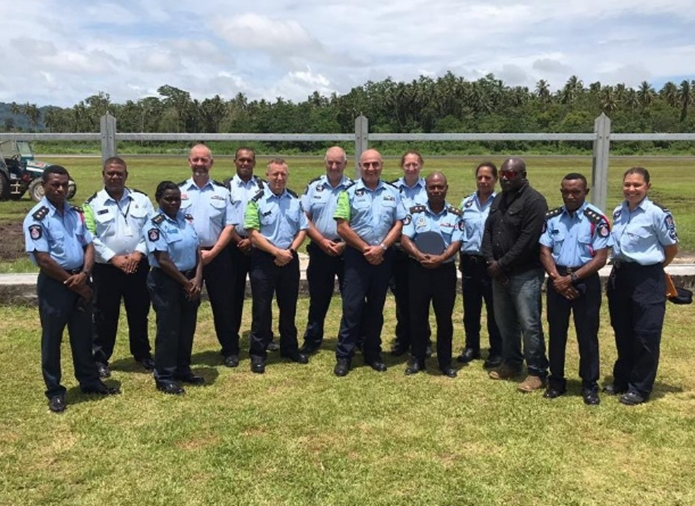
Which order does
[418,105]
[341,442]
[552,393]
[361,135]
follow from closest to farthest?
[341,442] < [552,393] < [361,135] < [418,105]

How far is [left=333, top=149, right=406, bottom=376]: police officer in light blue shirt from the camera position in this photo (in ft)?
16.7

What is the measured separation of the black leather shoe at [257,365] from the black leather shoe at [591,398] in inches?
99.5

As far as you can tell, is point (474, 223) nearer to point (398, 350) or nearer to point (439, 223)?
point (439, 223)

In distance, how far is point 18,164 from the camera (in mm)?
14625

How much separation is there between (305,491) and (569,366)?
3.01 m

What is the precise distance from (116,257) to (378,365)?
229cm

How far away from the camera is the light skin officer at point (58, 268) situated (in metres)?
4.13

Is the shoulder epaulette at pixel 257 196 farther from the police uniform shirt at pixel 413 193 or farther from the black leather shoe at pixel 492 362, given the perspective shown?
the black leather shoe at pixel 492 362

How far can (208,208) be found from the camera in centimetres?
519

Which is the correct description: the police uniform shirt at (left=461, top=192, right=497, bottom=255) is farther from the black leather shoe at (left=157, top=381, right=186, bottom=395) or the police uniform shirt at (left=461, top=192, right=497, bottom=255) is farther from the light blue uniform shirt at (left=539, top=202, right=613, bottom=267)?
the black leather shoe at (left=157, top=381, right=186, bottom=395)

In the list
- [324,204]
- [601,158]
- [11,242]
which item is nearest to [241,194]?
[324,204]

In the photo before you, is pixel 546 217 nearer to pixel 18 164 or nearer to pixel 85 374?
pixel 85 374

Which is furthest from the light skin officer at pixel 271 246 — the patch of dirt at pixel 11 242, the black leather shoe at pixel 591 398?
the patch of dirt at pixel 11 242

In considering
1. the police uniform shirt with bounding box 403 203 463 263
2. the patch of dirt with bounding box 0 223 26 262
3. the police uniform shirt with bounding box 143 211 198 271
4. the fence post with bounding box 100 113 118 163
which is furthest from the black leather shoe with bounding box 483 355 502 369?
the patch of dirt with bounding box 0 223 26 262
